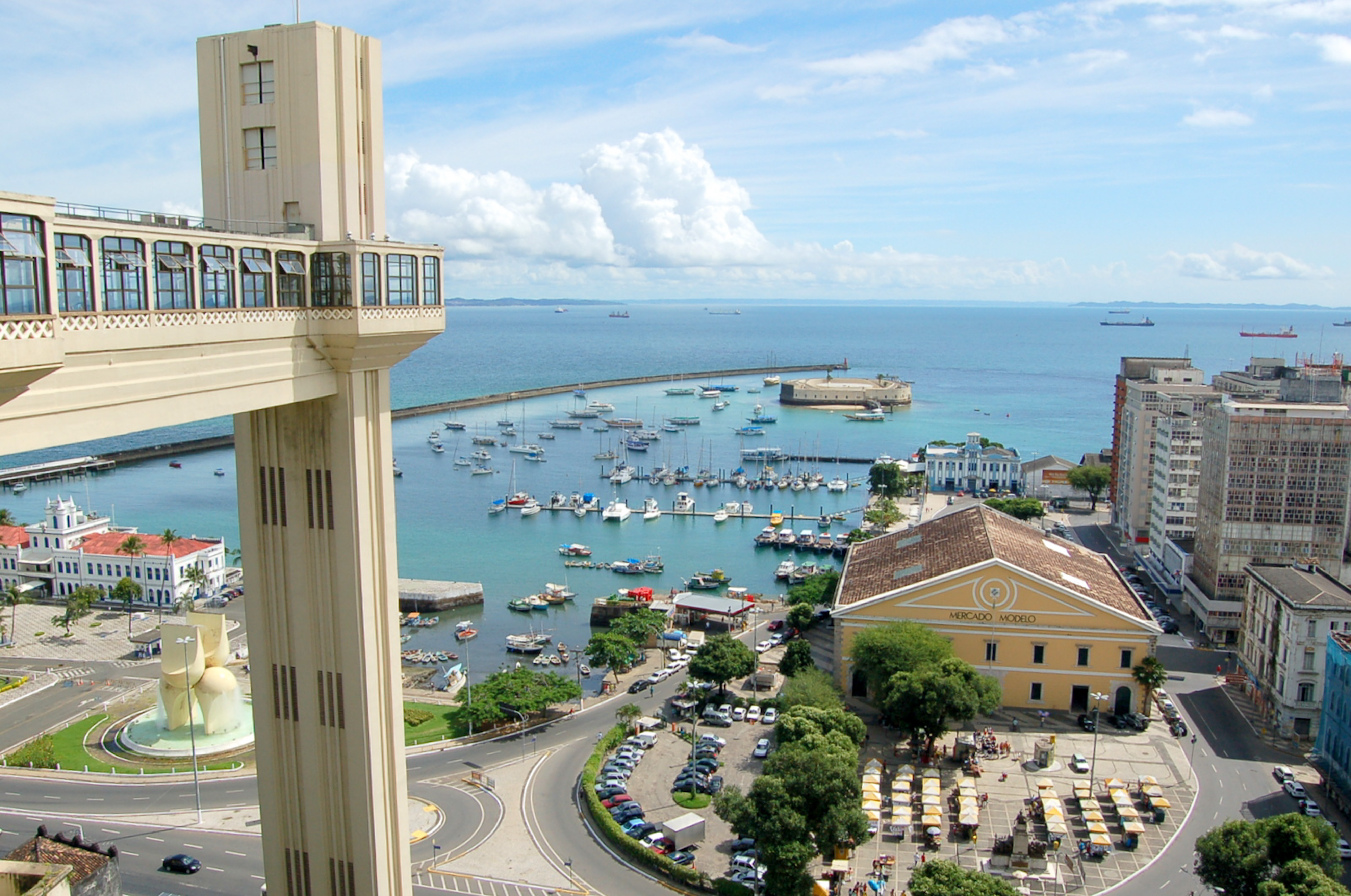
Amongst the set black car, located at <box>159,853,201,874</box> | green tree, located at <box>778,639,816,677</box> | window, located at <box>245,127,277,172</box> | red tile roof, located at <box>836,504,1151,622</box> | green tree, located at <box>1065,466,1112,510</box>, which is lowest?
black car, located at <box>159,853,201,874</box>

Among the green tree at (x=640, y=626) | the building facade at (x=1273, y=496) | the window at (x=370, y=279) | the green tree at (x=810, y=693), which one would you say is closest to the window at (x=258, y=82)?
the window at (x=370, y=279)

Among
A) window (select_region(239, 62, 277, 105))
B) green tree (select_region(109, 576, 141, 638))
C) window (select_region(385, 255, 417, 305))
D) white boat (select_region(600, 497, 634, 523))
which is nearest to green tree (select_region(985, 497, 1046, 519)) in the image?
white boat (select_region(600, 497, 634, 523))

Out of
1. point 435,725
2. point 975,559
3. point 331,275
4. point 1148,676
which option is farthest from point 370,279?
point 1148,676

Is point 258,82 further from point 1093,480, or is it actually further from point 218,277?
point 1093,480

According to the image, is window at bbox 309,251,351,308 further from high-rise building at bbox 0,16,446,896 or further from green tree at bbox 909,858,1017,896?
green tree at bbox 909,858,1017,896

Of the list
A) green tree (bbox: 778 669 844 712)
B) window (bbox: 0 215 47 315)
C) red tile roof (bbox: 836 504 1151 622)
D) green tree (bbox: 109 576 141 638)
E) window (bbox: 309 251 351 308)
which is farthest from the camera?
green tree (bbox: 109 576 141 638)

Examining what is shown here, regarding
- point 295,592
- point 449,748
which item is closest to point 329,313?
point 295,592

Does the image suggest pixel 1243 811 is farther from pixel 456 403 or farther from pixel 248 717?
pixel 456 403
